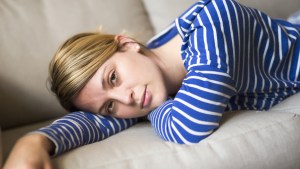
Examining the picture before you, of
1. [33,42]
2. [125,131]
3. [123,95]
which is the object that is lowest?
[125,131]

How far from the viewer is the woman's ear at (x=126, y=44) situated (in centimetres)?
105

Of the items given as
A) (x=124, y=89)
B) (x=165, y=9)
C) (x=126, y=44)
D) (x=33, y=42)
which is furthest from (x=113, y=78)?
(x=165, y=9)

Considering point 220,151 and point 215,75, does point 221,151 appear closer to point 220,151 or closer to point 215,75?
point 220,151

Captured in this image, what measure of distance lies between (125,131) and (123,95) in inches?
4.0

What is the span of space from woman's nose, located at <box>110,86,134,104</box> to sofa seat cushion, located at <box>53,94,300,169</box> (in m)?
0.13

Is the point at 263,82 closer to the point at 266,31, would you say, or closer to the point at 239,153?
the point at 266,31

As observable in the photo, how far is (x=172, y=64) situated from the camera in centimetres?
108

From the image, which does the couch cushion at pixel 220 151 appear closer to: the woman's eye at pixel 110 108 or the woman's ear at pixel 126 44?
the woman's eye at pixel 110 108

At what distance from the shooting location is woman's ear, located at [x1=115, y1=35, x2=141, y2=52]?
1.05m

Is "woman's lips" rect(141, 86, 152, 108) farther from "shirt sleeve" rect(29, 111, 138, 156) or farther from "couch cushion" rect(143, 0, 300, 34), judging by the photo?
"couch cushion" rect(143, 0, 300, 34)

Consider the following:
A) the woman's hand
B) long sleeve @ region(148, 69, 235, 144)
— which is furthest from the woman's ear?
the woman's hand

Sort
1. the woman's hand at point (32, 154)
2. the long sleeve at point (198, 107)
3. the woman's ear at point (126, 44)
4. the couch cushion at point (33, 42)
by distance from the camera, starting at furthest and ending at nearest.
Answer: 1. the couch cushion at point (33, 42)
2. the woman's ear at point (126, 44)
3. the long sleeve at point (198, 107)
4. the woman's hand at point (32, 154)

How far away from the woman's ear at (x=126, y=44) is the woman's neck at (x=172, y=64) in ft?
0.22

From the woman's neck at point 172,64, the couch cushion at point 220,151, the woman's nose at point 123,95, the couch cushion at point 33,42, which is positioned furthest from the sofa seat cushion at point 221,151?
the couch cushion at point 33,42
